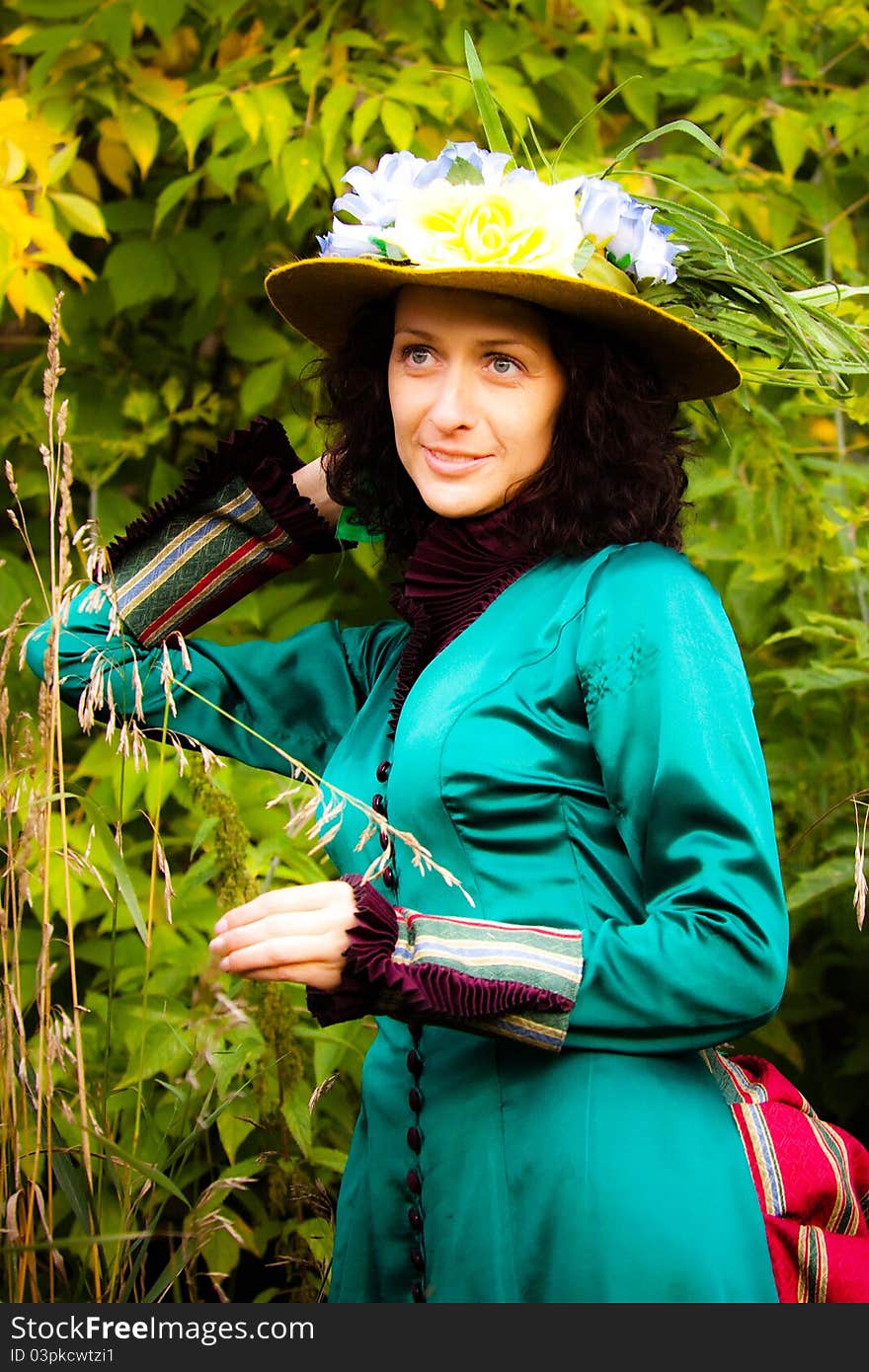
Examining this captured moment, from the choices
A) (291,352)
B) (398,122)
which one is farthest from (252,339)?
(398,122)

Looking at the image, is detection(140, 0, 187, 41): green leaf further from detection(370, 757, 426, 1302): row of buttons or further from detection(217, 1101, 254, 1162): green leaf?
detection(217, 1101, 254, 1162): green leaf

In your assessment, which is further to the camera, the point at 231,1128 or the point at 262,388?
the point at 262,388

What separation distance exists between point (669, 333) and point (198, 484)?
57 cm

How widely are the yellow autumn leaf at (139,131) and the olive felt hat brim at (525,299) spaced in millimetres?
905

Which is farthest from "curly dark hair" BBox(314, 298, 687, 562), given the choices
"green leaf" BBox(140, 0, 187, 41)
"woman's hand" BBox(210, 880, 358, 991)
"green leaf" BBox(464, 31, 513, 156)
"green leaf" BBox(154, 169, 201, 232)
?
"green leaf" BBox(140, 0, 187, 41)

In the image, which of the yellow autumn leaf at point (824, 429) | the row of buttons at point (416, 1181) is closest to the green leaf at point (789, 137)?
the yellow autumn leaf at point (824, 429)

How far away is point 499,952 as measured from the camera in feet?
4.19

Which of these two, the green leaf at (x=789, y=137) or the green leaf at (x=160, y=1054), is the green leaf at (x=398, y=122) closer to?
the green leaf at (x=789, y=137)

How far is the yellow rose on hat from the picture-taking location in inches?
55.6

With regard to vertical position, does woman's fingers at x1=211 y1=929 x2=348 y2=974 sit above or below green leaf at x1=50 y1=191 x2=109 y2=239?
below

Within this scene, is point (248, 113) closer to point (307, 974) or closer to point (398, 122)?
point (398, 122)

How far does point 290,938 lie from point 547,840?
0.91 ft

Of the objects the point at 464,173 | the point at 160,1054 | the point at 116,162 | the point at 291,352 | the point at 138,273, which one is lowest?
the point at 160,1054

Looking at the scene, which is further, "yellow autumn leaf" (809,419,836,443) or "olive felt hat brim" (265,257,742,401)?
"yellow autumn leaf" (809,419,836,443)
